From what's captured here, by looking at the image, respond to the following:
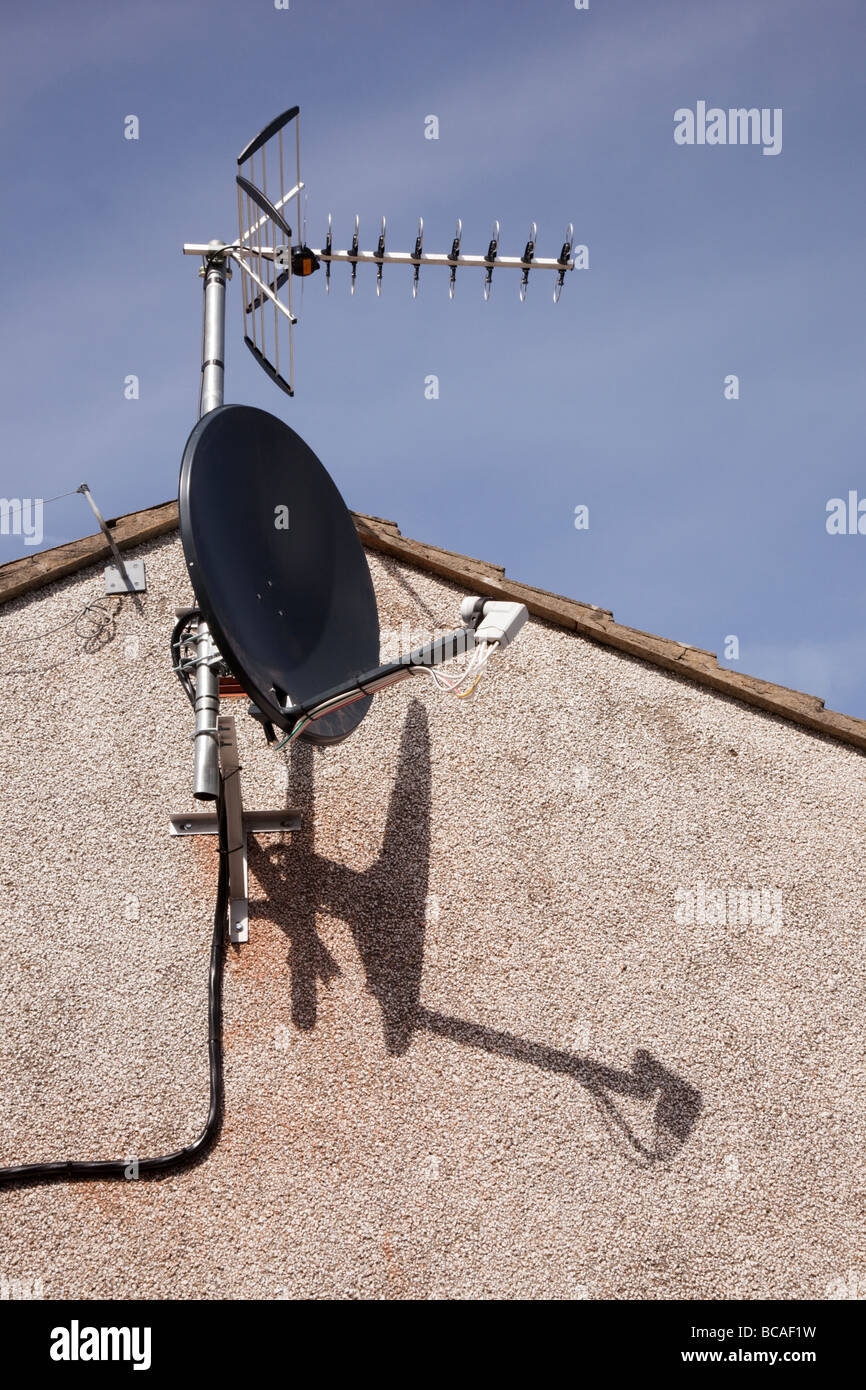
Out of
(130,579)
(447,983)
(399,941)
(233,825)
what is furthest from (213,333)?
(447,983)

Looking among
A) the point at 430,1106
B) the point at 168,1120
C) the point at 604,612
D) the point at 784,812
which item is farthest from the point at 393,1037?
the point at 604,612

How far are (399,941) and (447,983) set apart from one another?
0.41 metres

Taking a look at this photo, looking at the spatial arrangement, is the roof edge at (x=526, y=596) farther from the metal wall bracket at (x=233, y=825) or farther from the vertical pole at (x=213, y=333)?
the metal wall bracket at (x=233, y=825)

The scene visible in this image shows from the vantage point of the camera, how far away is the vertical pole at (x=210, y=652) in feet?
18.2

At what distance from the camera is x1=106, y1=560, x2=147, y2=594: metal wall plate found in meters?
8.49

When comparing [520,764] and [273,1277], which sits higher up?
[520,764]

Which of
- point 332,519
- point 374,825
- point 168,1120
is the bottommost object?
point 168,1120

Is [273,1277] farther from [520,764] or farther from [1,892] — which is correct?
[520,764]

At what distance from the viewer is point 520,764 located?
25.9ft

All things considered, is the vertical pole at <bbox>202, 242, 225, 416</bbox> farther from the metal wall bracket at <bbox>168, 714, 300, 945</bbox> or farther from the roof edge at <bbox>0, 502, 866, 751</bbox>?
the metal wall bracket at <bbox>168, 714, 300, 945</bbox>
